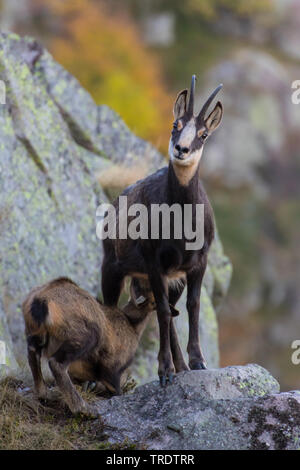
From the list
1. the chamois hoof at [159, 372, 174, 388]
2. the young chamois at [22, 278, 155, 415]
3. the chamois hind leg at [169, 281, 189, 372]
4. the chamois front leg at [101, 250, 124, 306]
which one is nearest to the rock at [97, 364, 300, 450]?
the chamois hoof at [159, 372, 174, 388]

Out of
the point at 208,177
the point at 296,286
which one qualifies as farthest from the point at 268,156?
the point at 296,286

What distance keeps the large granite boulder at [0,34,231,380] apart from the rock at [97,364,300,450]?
1580mm

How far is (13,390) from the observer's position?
8.44 m

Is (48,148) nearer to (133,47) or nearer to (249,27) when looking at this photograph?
(133,47)

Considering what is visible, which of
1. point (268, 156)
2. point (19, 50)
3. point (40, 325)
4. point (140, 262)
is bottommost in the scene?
point (40, 325)

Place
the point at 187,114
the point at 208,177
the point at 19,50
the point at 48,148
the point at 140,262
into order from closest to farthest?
the point at 187,114
the point at 140,262
the point at 48,148
the point at 19,50
the point at 208,177

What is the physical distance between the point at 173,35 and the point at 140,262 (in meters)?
49.4

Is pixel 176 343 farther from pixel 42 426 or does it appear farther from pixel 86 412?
pixel 42 426

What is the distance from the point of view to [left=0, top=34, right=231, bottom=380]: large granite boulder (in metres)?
10.5

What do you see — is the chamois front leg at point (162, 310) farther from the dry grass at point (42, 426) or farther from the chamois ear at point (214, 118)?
the chamois ear at point (214, 118)

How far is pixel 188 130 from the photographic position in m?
8.32

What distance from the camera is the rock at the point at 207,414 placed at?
24.1 ft

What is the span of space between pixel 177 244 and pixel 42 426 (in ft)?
7.53

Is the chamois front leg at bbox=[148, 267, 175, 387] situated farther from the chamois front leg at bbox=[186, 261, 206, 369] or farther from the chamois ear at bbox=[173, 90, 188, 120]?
the chamois ear at bbox=[173, 90, 188, 120]
